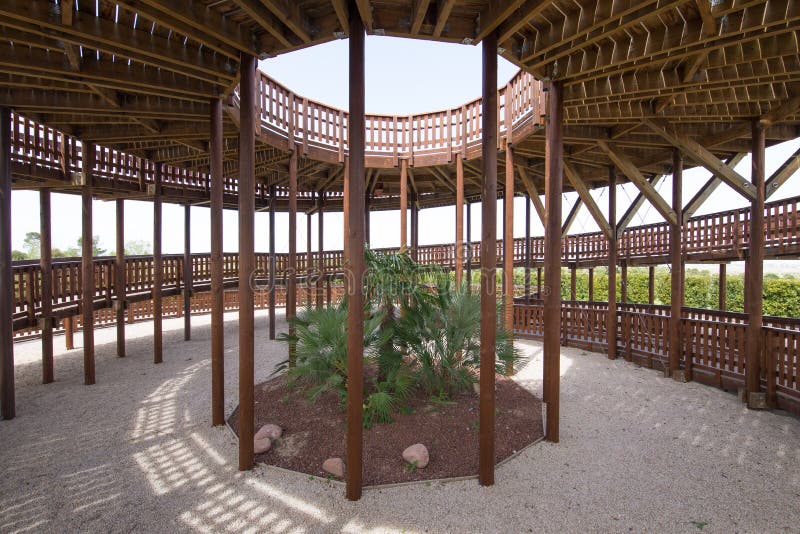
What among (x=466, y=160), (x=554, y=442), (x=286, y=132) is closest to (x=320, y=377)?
(x=554, y=442)

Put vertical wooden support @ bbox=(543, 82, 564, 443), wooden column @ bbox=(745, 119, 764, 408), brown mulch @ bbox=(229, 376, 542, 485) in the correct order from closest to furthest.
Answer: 1. brown mulch @ bbox=(229, 376, 542, 485)
2. vertical wooden support @ bbox=(543, 82, 564, 443)
3. wooden column @ bbox=(745, 119, 764, 408)

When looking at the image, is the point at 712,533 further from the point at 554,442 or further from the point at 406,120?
the point at 406,120

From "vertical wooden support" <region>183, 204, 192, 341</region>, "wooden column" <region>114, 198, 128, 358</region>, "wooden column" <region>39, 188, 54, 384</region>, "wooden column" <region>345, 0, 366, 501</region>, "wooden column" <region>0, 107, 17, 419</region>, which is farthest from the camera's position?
"vertical wooden support" <region>183, 204, 192, 341</region>

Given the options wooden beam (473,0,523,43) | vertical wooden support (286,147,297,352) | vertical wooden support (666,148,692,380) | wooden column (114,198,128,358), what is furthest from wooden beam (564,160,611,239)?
A: wooden column (114,198,128,358)

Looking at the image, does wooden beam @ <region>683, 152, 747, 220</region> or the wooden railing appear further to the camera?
wooden beam @ <region>683, 152, 747, 220</region>

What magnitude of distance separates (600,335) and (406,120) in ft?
28.2

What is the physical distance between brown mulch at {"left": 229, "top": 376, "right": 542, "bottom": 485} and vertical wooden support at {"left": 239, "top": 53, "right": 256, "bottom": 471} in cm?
60

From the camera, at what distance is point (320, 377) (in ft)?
17.5

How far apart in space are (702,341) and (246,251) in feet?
29.5

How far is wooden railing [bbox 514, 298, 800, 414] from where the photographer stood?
19.0ft

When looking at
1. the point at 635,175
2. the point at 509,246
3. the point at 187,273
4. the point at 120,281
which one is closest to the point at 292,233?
the point at 120,281

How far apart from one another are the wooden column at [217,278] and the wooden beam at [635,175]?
7160 mm

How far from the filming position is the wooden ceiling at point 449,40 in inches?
135

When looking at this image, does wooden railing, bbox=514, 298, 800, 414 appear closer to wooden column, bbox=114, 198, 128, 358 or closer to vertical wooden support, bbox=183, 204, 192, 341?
vertical wooden support, bbox=183, 204, 192, 341
